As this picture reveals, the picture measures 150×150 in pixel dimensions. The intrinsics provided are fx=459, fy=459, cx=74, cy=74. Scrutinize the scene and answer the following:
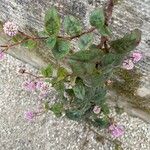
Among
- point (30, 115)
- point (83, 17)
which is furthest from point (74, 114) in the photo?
point (83, 17)

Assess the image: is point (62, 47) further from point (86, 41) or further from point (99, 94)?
point (99, 94)

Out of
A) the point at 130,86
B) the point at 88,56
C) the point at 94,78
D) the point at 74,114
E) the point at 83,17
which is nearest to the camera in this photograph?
the point at 88,56

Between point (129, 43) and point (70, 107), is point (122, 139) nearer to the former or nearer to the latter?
point (70, 107)

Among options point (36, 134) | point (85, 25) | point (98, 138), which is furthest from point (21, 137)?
point (85, 25)

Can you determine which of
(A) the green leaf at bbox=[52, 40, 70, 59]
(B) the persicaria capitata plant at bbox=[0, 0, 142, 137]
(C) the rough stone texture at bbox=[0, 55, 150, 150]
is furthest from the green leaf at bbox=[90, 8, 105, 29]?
(C) the rough stone texture at bbox=[0, 55, 150, 150]

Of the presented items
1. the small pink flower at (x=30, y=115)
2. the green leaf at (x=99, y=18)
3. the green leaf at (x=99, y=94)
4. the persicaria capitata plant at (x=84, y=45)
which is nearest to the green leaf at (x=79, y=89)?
the persicaria capitata plant at (x=84, y=45)

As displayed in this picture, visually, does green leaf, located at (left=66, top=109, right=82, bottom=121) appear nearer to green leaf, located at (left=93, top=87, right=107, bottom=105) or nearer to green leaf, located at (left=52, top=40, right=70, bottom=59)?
green leaf, located at (left=93, top=87, right=107, bottom=105)
